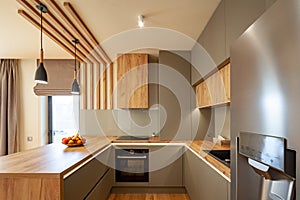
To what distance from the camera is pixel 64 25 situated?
3.40 metres

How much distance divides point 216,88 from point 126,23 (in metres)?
1.35

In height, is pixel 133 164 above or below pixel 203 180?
below

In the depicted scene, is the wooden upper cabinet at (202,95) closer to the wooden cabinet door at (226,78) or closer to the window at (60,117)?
the wooden cabinet door at (226,78)

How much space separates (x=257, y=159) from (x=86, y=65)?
16.7ft

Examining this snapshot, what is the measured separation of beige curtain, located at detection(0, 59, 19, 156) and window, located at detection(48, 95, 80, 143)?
0.71 metres

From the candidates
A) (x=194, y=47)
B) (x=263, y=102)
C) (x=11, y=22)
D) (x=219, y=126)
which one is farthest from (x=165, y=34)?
(x=263, y=102)

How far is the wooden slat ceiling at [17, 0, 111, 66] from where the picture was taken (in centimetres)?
277

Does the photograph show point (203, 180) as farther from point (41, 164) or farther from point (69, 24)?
point (69, 24)

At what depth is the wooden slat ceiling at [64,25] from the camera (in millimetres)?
2773

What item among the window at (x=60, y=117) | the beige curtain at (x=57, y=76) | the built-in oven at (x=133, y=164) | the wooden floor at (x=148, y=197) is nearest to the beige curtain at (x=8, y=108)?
the beige curtain at (x=57, y=76)

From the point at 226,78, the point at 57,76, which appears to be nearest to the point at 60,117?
the point at 57,76

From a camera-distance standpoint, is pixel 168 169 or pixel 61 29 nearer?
pixel 61 29

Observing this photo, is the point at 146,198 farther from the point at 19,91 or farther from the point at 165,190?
the point at 19,91

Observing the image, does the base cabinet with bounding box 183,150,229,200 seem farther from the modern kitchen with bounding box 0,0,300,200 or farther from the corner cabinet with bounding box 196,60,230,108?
the corner cabinet with bounding box 196,60,230,108
